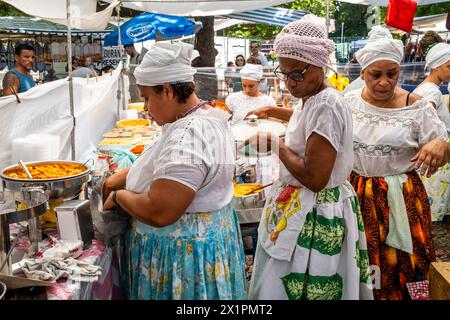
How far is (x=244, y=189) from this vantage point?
320cm

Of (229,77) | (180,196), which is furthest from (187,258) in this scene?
(229,77)

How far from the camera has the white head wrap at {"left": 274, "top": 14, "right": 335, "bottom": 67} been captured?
194 centimetres

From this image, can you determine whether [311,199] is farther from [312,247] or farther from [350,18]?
[350,18]

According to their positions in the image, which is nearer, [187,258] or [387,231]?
[187,258]

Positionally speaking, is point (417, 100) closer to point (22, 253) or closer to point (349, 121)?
point (349, 121)

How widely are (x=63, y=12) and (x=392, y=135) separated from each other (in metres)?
4.81

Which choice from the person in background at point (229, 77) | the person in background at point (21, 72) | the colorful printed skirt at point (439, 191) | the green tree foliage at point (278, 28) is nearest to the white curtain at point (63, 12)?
the person in background at point (21, 72)

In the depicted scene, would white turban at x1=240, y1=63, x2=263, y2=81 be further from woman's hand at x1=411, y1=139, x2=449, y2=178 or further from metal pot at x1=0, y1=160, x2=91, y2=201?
metal pot at x1=0, y1=160, x2=91, y2=201

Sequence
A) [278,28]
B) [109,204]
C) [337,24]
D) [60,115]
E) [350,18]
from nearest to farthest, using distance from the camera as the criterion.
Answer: [109,204] → [60,115] → [278,28] → [337,24] → [350,18]

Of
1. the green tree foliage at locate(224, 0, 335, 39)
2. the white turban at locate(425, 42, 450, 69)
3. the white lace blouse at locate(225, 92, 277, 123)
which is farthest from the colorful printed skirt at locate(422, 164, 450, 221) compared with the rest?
the green tree foliage at locate(224, 0, 335, 39)

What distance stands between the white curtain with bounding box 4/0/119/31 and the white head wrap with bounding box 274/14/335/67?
3.77 m

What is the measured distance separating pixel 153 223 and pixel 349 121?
0.97 m

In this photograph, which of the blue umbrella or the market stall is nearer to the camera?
the blue umbrella

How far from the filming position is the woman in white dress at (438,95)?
13.3 feet
